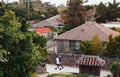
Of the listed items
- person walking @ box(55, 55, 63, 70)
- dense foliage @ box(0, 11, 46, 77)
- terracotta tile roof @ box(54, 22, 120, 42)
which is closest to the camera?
dense foliage @ box(0, 11, 46, 77)

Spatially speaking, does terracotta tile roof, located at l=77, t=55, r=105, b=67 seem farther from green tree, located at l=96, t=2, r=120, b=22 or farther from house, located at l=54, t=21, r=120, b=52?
green tree, located at l=96, t=2, r=120, b=22

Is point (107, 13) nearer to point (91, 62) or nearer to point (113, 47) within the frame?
point (113, 47)

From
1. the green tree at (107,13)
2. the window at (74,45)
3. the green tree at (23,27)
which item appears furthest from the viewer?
the green tree at (107,13)

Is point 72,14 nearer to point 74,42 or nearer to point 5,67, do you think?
point 74,42

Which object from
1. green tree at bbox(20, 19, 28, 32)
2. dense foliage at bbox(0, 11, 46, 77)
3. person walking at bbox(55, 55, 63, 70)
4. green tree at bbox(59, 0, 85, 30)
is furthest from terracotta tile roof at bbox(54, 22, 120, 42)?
dense foliage at bbox(0, 11, 46, 77)

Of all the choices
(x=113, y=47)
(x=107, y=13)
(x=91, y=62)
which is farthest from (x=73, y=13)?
(x=91, y=62)

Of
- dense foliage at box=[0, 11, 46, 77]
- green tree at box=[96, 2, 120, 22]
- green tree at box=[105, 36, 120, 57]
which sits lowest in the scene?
green tree at box=[96, 2, 120, 22]

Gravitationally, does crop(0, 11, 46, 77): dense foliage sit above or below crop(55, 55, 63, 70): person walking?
above

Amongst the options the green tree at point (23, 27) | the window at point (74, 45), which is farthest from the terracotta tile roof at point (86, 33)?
the green tree at point (23, 27)

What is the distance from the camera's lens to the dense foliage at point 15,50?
21.3 meters

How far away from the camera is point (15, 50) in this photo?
21750mm

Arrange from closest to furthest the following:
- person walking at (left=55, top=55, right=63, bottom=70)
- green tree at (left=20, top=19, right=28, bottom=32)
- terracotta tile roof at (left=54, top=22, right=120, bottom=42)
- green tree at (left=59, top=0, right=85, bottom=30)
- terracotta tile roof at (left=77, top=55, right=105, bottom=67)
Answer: green tree at (left=20, top=19, right=28, bottom=32) < terracotta tile roof at (left=77, top=55, right=105, bottom=67) < person walking at (left=55, top=55, right=63, bottom=70) < terracotta tile roof at (left=54, top=22, right=120, bottom=42) < green tree at (left=59, top=0, right=85, bottom=30)

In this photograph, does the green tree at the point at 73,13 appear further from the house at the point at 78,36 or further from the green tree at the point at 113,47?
the green tree at the point at 113,47

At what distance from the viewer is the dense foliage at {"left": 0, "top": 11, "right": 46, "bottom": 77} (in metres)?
21.3
